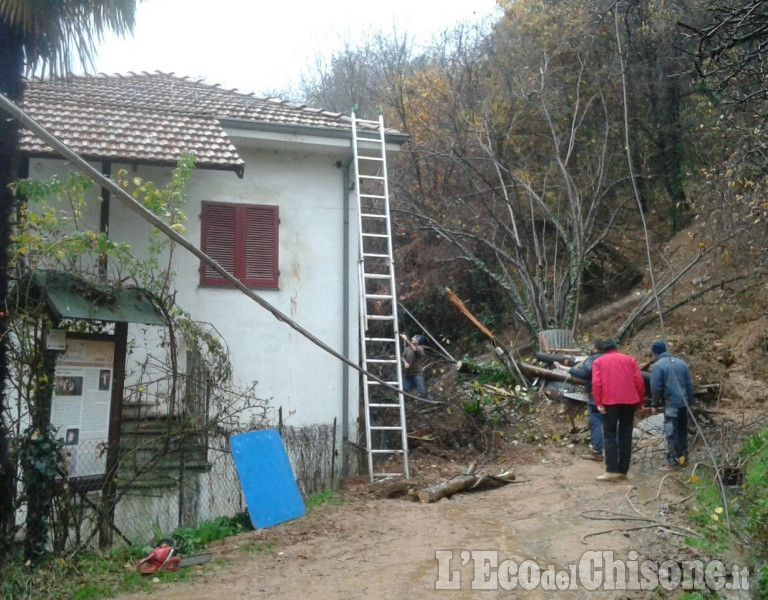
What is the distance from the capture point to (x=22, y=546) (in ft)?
22.0

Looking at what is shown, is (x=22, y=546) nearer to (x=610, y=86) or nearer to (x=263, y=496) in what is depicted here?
(x=263, y=496)

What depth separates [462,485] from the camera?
31.9 feet

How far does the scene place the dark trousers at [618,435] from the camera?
9266 millimetres

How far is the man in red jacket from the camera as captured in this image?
921 cm

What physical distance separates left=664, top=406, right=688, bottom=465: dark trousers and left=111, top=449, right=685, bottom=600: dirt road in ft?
A: 1.22

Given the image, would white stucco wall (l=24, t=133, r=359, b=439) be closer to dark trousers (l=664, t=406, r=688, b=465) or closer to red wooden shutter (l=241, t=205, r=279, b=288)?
red wooden shutter (l=241, t=205, r=279, b=288)

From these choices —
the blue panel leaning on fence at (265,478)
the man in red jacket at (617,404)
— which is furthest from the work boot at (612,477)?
the blue panel leaning on fence at (265,478)

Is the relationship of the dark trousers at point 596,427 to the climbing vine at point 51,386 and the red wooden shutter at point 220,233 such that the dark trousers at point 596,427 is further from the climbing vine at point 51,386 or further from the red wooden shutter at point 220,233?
the red wooden shutter at point 220,233

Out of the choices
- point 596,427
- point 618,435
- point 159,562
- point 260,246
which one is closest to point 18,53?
point 159,562

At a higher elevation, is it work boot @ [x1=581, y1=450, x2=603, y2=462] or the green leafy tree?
the green leafy tree

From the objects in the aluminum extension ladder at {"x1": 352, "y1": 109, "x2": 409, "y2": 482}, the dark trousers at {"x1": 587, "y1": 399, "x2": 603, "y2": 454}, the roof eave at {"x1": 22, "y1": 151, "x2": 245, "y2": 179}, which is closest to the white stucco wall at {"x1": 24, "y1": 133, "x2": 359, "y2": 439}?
the aluminum extension ladder at {"x1": 352, "y1": 109, "x2": 409, "y2": 482}

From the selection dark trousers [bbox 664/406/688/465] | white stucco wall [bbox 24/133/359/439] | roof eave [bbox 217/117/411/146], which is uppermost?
roof eave [bbox 217/117/411/146]

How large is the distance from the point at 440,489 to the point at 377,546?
219 centimetres

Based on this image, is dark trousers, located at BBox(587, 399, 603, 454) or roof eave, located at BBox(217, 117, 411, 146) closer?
dark trousers, located at BBox(587, 399, 603, 454)
